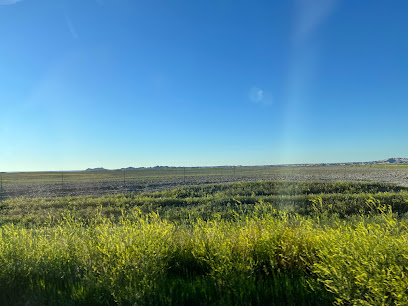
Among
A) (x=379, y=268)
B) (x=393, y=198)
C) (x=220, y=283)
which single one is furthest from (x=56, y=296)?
(x=393, y=198)

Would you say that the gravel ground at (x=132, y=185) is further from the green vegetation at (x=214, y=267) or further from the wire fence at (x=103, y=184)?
the green vegetation at (x=214, y=267)

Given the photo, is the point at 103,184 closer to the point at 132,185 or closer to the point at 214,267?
the point at 132,185

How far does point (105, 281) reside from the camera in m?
4.50

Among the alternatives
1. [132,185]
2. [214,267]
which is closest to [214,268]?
[214,267]

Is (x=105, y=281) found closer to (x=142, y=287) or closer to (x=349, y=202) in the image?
(x=142, y=287)

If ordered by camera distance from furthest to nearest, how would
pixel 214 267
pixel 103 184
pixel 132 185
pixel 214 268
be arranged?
pixel 103 184, pixel 132 185, pixel 214 267, pixel 214 268

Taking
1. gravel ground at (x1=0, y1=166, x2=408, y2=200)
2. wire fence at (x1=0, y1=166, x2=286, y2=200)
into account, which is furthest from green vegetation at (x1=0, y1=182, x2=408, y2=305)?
wire fence at (x1=0, y1=166, x2=286, y2=200)

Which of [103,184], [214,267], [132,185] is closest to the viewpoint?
[214,267]

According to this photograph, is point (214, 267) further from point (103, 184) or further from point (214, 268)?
point (103, 184)

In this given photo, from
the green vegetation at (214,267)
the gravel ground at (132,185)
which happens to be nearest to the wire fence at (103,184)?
the gravel ground at (132,185)

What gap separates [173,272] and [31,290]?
2.53 meters

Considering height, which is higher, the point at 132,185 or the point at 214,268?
the point at 214,268

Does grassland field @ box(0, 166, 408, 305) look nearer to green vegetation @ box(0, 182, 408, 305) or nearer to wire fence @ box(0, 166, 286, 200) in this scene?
green vegetation @ box(0, 182, 408, 305)

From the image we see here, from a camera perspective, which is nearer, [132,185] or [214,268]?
[214,268]
